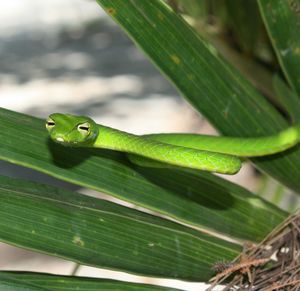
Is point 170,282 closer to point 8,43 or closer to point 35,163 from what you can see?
point 35,163

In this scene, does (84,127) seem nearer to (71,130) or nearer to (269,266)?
(71,130)

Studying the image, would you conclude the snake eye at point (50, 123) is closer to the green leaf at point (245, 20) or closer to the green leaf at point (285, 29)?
the green leaf at point (285, 29)

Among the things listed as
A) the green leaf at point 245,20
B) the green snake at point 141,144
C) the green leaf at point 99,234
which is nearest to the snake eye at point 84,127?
the green snake at point 141,144

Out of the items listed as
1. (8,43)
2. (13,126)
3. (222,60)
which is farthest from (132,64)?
(13,126)

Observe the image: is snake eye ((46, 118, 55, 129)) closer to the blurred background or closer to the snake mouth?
the snake mouth

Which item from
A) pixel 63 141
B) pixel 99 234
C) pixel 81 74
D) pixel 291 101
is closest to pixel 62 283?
pixel 99 234

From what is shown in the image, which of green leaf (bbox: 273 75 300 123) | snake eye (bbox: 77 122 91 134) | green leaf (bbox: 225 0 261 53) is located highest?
green leaf (bbox: 225 0 261 53)

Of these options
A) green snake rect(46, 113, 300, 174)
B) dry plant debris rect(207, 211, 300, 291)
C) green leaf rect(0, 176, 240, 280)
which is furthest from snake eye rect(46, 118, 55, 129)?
dry plant debris rect(207, 211, 300, 291)
